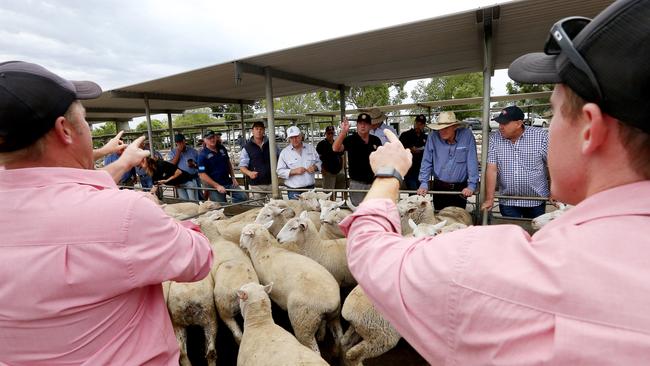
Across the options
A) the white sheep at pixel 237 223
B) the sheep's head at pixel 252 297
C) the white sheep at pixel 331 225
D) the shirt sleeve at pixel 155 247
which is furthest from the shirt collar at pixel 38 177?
the white sheep at pixel 237 223

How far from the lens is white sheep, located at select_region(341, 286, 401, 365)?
2752mm

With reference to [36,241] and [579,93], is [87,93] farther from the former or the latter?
[579,93]

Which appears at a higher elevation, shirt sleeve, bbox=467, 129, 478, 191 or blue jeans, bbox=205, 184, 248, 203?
shirt sleeve, bbox=467, 129, 478, 191

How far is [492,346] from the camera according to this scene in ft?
2.07

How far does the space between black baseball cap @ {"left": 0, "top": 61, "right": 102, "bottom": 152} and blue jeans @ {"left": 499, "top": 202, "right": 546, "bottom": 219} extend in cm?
464

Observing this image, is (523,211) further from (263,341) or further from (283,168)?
(283,168)

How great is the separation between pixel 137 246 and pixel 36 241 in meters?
0.28

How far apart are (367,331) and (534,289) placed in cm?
242

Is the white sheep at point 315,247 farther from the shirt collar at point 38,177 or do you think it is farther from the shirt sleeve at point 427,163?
the shirt collar at point 38,177

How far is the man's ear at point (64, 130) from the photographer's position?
3.53ft

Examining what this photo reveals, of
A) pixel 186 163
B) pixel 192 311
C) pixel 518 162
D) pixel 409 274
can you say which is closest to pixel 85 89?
pixel 409 274

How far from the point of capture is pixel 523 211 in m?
4.32

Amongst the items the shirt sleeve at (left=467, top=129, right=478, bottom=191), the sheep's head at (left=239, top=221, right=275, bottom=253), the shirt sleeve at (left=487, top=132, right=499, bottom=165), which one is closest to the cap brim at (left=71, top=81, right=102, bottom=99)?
the sheep's head at (left=239, top=221, right=275, bottom=253)

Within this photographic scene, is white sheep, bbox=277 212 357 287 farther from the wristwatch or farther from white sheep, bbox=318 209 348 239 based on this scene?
the wristwatch
